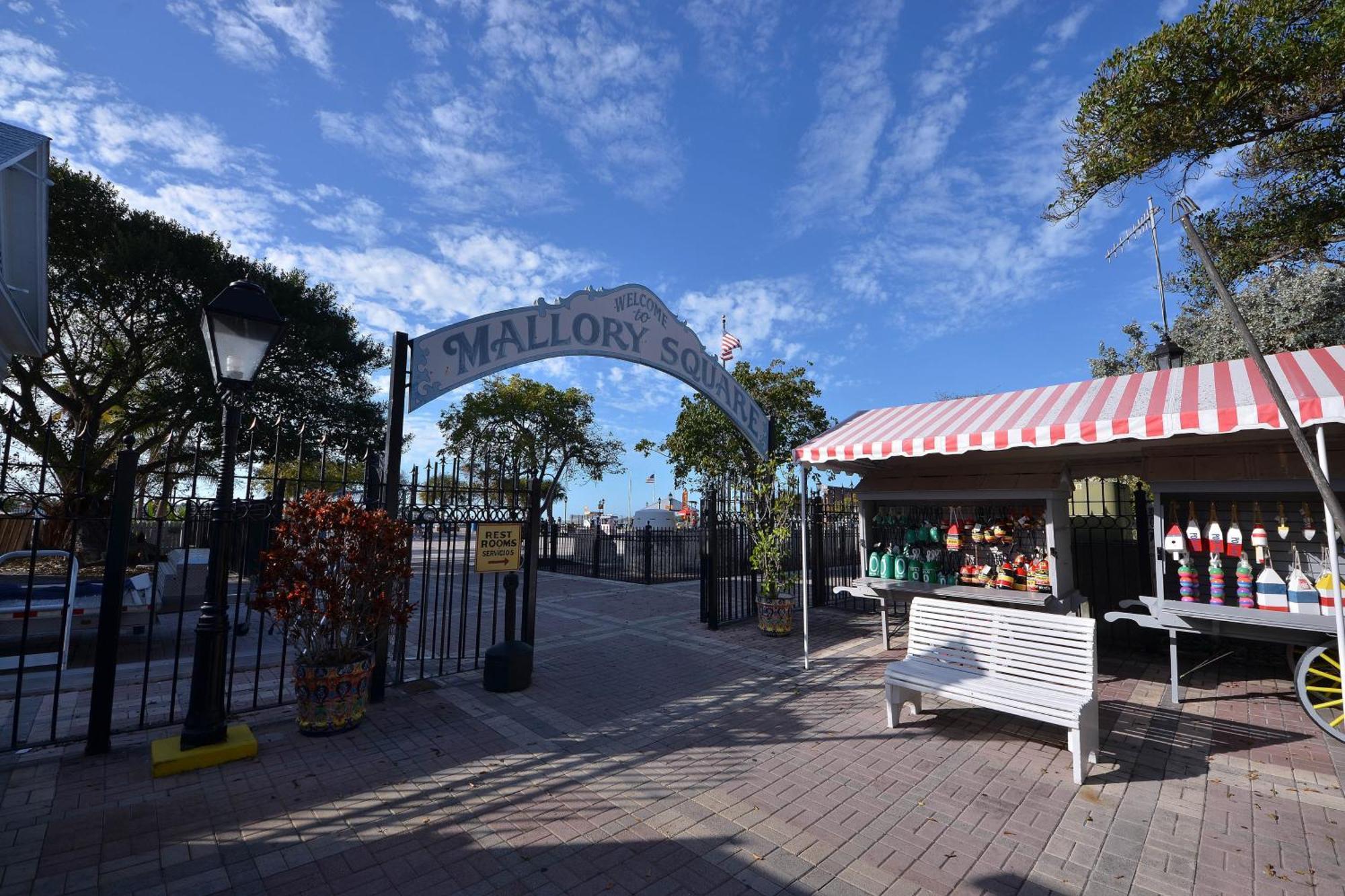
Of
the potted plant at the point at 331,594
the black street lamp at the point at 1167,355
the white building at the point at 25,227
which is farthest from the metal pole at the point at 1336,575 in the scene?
the white building at the point at 25,227

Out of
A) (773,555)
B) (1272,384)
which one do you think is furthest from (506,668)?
(1272,384)

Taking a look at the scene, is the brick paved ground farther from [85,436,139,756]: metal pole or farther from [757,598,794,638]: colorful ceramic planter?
[757,598,794,638]: colorful ceramic planter

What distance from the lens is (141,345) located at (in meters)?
15.8

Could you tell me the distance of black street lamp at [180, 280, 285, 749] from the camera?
4.45m

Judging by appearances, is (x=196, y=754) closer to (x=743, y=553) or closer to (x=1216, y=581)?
(x=743, y=553)

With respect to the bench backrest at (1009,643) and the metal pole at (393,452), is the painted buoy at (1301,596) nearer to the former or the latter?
the bench backrest at (1009,643)

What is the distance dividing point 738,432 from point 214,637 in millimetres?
14498

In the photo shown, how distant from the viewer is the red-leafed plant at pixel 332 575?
489 centimetres

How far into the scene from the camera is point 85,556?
48.5 feet

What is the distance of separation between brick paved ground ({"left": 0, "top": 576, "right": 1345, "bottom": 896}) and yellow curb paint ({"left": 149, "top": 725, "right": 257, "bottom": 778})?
13 centimetres

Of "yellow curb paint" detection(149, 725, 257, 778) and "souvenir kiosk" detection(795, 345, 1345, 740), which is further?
"souvenir kiosk" detection(795, 345, 1345, 740)

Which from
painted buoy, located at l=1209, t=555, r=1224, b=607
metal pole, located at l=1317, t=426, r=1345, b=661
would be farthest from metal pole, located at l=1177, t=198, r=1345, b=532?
painted buoy, located at l=1209, t=555, r=1224, b=607

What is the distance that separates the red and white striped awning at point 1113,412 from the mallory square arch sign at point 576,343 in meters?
2.71

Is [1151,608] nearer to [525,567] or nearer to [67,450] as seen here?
[525,567]
